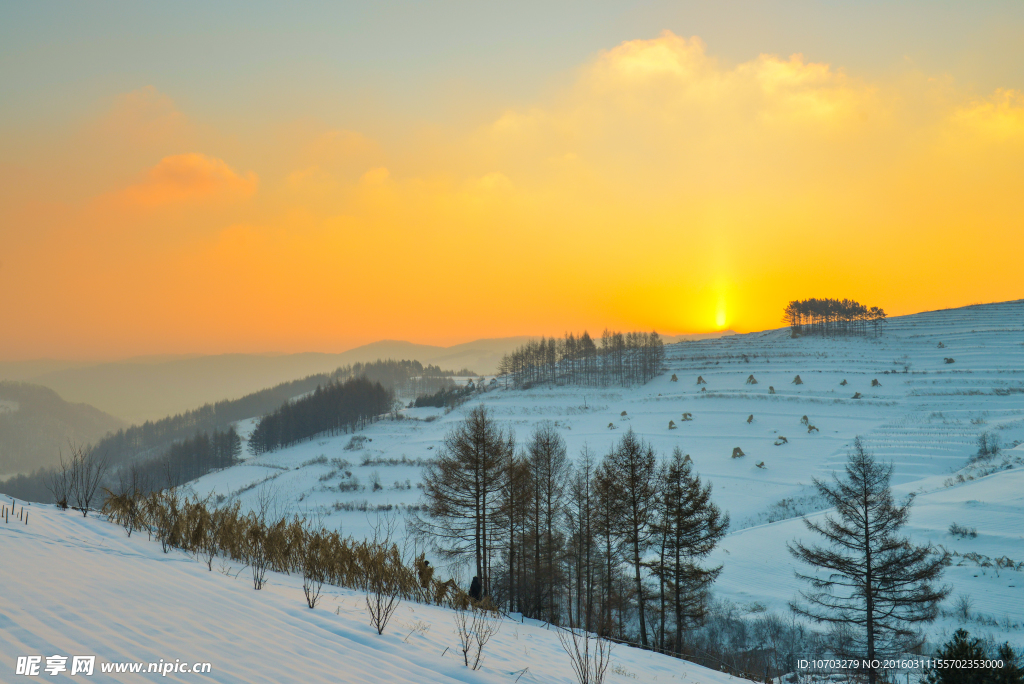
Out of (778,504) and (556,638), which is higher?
(556,638)

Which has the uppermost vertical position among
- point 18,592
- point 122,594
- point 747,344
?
point 747,344

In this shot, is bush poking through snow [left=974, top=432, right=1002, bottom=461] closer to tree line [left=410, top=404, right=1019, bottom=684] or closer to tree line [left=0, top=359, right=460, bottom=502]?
tree line [left=410, top=404, right=1019, bottom=684]

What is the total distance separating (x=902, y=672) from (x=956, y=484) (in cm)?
1983

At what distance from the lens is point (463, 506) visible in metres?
20.6

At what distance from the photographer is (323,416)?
8975cm

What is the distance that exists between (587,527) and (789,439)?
3301 centimetres

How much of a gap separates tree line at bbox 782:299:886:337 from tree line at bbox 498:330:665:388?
110 ft

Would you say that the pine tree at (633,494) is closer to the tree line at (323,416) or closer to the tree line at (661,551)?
the tree line at (661,551)

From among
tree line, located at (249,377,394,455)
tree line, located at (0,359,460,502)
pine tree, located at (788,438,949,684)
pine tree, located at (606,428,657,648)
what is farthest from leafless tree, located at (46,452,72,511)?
tree line, located at (249,377,394,455)

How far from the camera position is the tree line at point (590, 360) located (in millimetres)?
89438

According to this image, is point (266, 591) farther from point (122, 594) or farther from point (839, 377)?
point (839, 377)

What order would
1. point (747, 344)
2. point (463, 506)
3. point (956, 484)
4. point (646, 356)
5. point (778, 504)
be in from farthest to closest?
point (747, 344) < point (646, 356) < point (778, 504) < point (956, 484) < point (463, 506)

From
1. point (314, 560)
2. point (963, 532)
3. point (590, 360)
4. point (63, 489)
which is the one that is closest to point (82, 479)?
point (63, 489)

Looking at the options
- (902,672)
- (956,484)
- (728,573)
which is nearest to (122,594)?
(902,672)
